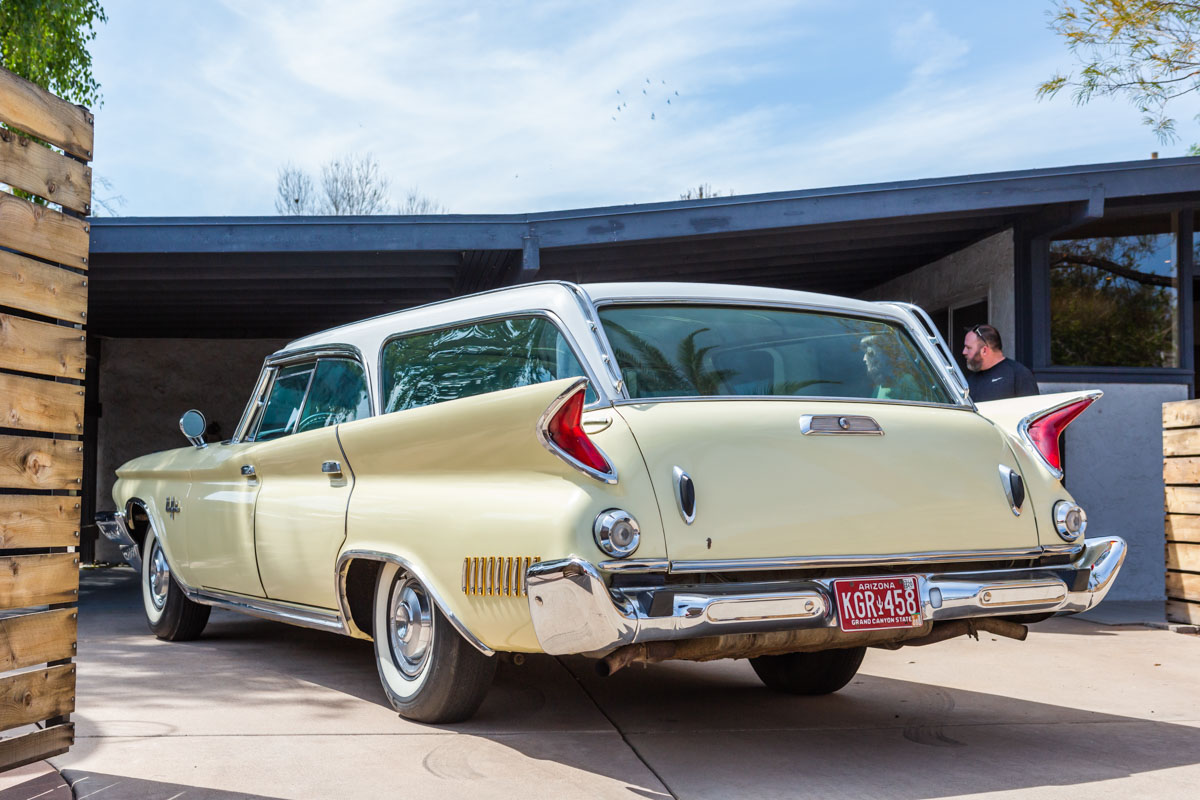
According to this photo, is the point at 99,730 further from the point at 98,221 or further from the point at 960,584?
the point at 98,221

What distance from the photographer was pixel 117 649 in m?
6.58

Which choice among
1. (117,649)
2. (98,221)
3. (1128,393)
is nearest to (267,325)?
(98,221)

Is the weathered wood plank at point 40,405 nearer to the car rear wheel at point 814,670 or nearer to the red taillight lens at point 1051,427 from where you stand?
the car rear wheel at point 814,670

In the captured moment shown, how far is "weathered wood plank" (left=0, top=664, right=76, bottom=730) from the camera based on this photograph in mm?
3271

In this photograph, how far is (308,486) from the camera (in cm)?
521

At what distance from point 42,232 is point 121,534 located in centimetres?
443

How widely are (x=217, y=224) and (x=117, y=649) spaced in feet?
11.7

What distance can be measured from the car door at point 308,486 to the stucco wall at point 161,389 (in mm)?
9735

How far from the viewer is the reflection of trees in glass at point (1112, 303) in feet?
31.1

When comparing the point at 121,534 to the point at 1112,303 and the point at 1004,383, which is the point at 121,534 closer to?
the point at 1004,383

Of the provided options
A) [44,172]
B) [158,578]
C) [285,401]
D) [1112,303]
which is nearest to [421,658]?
[285,401]

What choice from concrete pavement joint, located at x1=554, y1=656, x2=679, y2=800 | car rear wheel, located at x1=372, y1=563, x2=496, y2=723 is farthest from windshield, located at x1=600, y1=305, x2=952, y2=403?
concrete pavement joint, located at x1=554, y1=656, x2=679, y2=800

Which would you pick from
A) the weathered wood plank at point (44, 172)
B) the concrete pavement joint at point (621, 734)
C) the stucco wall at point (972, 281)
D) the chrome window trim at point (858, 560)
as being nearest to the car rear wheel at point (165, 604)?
the concrete pavement joint at point (621, 734)

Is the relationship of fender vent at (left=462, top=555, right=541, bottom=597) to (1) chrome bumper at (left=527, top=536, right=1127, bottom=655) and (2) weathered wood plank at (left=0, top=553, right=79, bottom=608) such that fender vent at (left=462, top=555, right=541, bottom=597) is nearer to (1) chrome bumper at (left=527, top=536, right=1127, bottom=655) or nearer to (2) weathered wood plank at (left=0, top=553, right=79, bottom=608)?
(1) chrome bumper at (left=527, top=536, right=1127, bottom=655)
